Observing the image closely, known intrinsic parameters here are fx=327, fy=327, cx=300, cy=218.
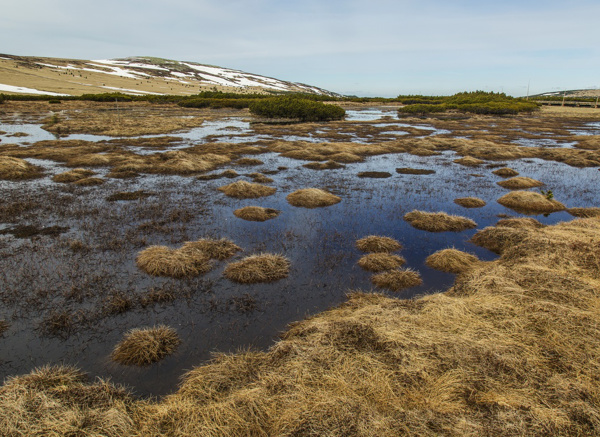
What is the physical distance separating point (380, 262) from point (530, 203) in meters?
14.1

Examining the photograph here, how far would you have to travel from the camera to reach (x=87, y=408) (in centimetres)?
648

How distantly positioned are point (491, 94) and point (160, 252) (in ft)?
496

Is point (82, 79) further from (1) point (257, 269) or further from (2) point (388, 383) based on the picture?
(2) point (388, 383)

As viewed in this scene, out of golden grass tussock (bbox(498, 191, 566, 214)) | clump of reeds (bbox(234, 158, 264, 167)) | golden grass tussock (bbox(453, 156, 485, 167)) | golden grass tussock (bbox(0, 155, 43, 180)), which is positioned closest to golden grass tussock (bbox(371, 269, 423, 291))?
golden grass tussock (bbox(498, 191, 566, 214))

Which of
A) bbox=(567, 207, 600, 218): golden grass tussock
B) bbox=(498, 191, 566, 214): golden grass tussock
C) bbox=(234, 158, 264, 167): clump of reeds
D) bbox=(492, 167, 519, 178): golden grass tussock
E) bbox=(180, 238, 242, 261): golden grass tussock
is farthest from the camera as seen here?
bbox=(234, 158, 264, 167): clump of reeds

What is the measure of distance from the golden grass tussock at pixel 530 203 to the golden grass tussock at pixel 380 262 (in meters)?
12.1

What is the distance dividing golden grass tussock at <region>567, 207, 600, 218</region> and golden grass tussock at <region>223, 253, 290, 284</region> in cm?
1889

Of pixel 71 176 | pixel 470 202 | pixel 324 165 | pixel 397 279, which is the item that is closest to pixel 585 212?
pixel 470 202

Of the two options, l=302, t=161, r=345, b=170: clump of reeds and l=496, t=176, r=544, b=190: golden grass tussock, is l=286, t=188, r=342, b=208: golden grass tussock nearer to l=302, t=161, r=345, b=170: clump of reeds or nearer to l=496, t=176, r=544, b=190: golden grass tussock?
l=302, t=161, r=345, b=170: clump of reeds

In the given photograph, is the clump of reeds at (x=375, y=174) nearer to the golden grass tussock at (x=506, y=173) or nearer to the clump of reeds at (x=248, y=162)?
the golden grass tussock at (x=506, y=173)

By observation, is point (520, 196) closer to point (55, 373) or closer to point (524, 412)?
point (524, 412)

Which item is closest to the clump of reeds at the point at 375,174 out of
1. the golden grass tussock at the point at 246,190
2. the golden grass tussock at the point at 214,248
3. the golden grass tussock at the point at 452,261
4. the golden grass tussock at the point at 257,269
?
the golden grass tussock at the point at 246,190

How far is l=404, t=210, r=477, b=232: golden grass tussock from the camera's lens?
17375mm

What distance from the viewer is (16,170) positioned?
25828 mm
